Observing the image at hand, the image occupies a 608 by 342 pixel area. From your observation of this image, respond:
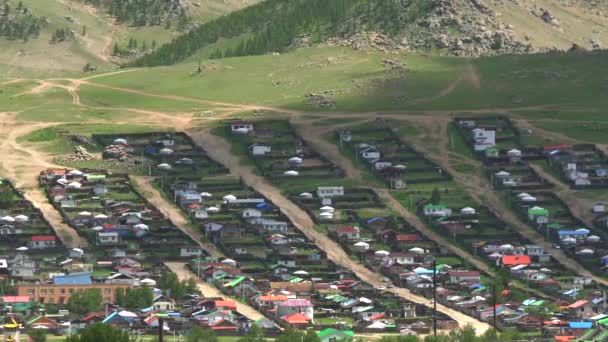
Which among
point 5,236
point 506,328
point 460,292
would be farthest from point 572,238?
point 5,236

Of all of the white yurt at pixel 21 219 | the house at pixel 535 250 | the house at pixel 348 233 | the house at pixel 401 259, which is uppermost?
the white yurt at pixel 21 219

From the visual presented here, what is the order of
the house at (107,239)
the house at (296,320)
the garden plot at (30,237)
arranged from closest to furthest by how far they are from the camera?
1. the house at (296,320)
2. the garden plot at (30,237)
3. the house at (107,239)

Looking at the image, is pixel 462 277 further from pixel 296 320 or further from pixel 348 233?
pixel 296 320

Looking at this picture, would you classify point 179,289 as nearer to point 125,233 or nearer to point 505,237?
point 125,233

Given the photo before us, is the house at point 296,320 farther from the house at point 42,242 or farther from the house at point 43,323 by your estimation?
the house at point 42,242

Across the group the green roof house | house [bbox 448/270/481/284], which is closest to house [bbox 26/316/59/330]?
the green roof house

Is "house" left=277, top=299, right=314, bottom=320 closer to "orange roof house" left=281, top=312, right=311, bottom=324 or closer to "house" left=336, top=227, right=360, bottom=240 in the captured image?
"orange roof house" left=281, top=312, right=311, bottom=324

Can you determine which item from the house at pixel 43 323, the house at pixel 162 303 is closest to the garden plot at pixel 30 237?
the house at pixel 162 303
